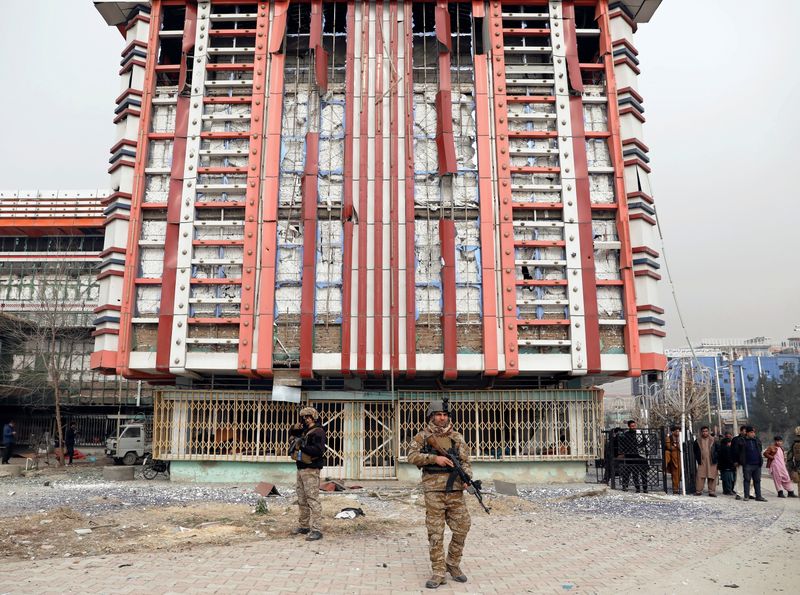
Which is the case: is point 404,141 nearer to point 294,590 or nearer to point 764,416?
point 294,590

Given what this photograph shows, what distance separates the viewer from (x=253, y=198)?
1762 centimetres

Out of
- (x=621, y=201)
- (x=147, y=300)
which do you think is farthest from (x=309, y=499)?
(x=621, y=201)

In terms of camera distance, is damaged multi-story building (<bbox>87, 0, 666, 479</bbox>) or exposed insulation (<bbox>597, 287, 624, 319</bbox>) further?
exposed insulation (<bbox>597, 287, 624, 319</bbox>)

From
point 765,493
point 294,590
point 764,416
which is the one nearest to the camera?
point 294,590

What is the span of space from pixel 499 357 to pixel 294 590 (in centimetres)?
1142

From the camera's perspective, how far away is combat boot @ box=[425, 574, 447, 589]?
6.38 metres

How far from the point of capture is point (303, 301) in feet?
55.8

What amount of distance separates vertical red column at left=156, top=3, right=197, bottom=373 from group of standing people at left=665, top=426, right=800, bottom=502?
521 inches

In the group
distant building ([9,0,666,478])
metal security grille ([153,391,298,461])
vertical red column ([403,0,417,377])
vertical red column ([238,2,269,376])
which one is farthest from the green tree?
vertical red column ([238,2,269,376])

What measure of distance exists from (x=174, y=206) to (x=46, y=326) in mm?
14286

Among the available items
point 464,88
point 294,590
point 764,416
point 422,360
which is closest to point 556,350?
point 422,360

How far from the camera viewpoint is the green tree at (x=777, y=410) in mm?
48031

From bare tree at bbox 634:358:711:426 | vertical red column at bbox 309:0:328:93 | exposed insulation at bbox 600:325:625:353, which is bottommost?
bare tree at bbox 634:358:711:426

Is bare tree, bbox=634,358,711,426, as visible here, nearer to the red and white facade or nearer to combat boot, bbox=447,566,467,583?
the red and white facade
